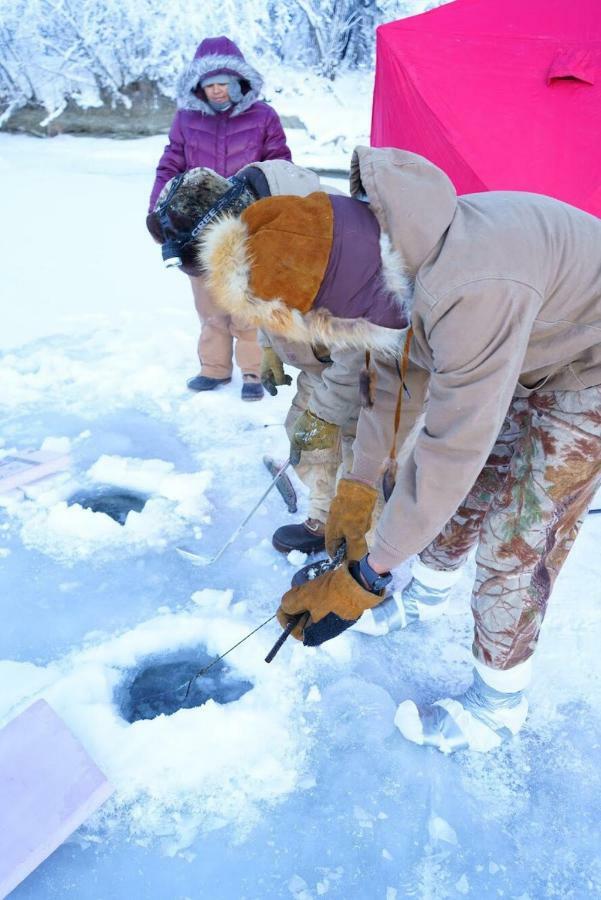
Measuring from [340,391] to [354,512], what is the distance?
1.53 ft

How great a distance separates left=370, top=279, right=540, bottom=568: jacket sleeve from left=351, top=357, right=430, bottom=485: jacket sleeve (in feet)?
1.28

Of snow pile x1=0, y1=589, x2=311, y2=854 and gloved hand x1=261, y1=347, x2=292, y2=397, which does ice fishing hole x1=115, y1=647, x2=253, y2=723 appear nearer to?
snow pile x1=0, y1=589, x2=311, y2=854

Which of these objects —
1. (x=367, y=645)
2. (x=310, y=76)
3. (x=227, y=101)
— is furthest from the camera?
(x=310, y=76)

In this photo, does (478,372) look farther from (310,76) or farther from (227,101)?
(310,76)

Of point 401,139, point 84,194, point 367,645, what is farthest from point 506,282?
point 84,194

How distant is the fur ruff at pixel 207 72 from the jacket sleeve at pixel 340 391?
72.8 inches

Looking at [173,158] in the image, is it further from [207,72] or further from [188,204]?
[188,204]

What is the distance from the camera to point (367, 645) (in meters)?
1.79

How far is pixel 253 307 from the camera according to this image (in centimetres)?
105

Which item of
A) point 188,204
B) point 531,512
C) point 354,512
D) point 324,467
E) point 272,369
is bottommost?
point 324,467

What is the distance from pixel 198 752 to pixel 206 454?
4.67ft

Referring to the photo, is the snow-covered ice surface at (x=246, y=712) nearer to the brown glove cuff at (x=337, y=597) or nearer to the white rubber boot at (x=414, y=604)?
the white rubber boot at (x=414, y=604)

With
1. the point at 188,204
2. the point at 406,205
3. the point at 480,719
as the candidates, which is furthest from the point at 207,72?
the point at 480,719

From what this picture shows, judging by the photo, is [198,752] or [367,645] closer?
[198,752]
